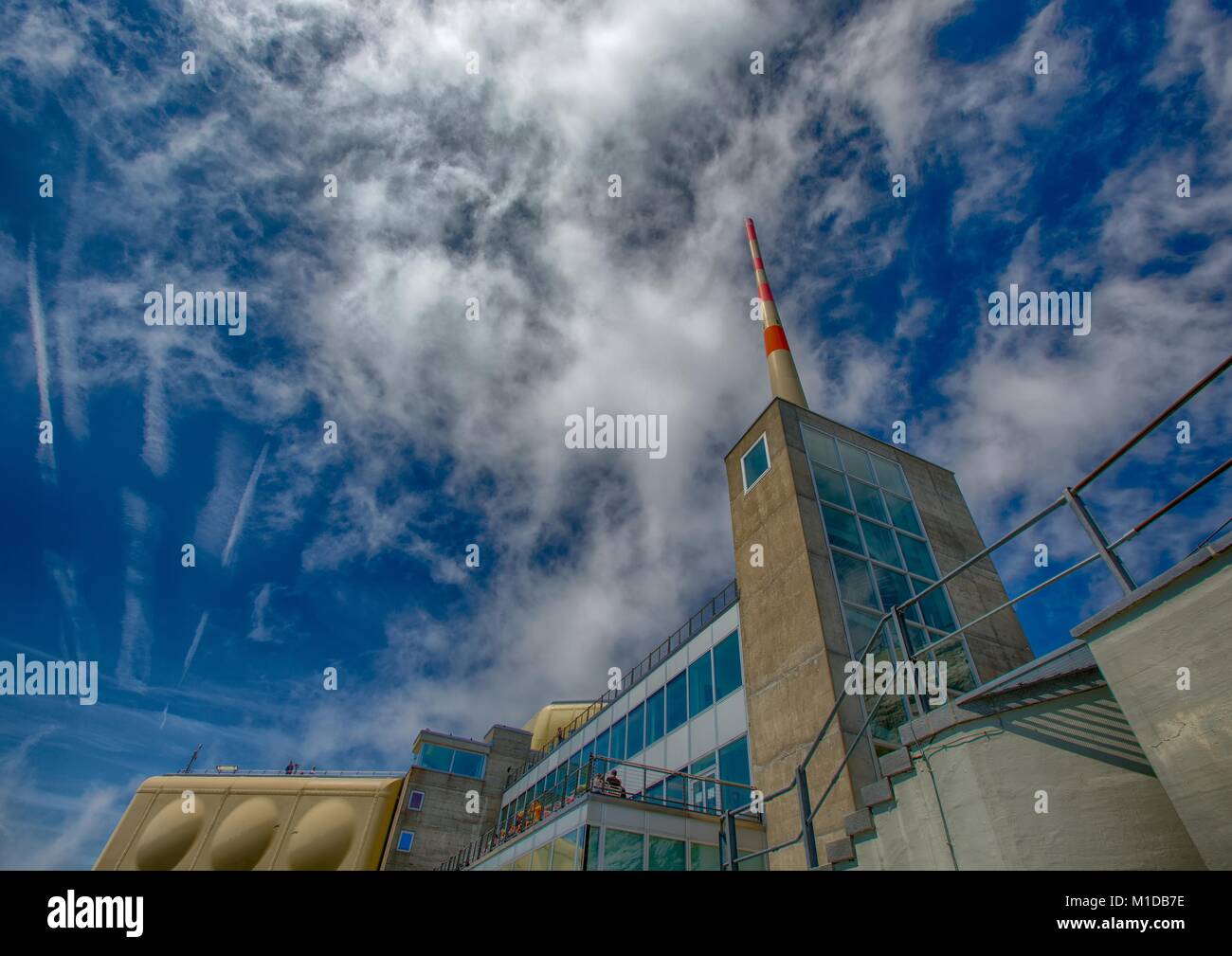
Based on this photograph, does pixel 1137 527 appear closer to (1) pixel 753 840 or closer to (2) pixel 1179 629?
(2) pixel 1179 629

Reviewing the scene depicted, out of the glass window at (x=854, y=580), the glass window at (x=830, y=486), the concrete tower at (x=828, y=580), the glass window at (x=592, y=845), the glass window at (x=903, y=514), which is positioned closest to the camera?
the glass window at (x=592, y=845)

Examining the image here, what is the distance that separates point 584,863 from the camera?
448 inches

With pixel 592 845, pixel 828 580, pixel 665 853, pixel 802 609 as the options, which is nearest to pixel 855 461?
pixel 828 580

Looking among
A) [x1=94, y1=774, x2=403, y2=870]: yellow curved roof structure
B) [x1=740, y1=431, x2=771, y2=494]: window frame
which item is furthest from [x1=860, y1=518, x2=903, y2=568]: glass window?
[x1=94, y1=774, x2=403, y2=870]: yellow curved roof structure

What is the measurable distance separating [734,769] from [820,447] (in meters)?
9.29

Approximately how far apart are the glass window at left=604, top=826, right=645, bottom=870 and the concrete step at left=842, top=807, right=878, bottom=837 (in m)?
7.19

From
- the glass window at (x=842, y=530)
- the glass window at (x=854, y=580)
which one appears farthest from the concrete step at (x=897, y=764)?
the glass window at (x=842, y=530)

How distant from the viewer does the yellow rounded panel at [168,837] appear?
1931 cm

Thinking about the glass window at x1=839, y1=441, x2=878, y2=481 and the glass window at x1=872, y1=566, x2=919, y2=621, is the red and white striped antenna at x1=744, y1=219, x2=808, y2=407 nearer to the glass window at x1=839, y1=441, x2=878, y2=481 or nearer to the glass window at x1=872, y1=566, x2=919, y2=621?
the glass window at x1=839, y1=441, x2=878, y2=481

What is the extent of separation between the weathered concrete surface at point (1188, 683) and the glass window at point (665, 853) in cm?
1067

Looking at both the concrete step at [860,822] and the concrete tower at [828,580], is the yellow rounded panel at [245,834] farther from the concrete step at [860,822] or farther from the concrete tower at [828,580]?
the concrete step at [860,822]

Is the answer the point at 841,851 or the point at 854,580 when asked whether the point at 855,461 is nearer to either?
the point at 854,580
